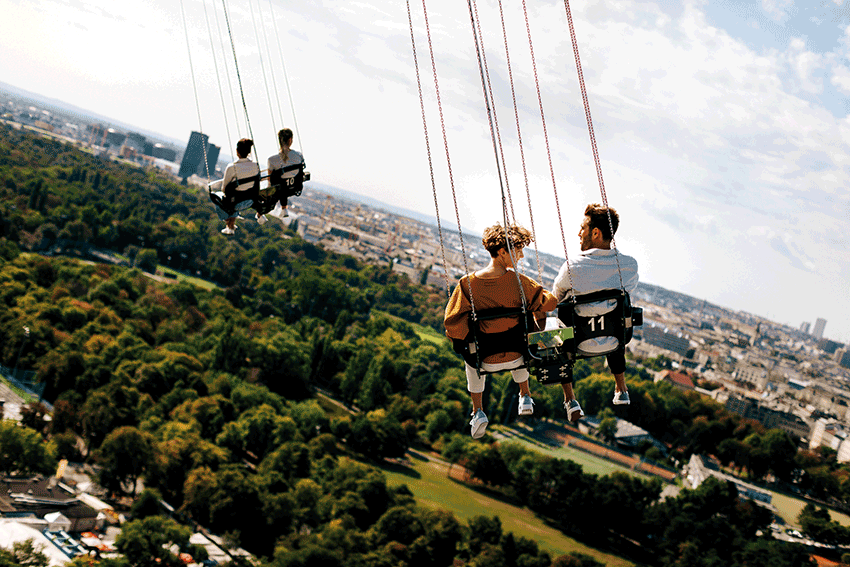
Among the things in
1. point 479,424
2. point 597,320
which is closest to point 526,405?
point 479,424

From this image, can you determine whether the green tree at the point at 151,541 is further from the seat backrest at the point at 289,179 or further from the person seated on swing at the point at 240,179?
the seat backrest at the point at 289,179

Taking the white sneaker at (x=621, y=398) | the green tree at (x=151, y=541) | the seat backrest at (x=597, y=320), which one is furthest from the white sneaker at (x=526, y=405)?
the green tree at (x=151, y=541)

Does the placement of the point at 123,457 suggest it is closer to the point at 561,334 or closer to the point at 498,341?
the point at 498,341

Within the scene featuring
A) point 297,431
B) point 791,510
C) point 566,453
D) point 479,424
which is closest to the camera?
point 479,424

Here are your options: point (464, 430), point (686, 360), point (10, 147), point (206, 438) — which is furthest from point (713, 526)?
point (10, 147)

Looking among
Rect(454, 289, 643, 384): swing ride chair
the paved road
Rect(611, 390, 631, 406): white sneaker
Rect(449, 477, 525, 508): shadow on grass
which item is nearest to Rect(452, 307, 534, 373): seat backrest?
Rect(454, 289, 643, 384): swing ride chair
